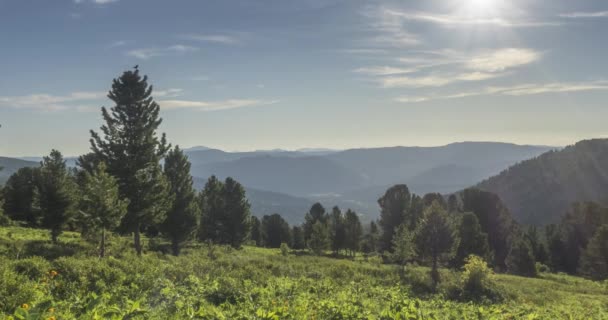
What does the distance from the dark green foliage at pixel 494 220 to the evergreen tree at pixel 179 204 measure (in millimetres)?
58496

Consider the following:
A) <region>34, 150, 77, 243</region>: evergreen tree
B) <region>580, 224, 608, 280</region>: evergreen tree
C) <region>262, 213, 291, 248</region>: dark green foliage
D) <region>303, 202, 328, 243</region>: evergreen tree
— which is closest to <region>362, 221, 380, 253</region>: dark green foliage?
<region>303, 202, 328, 243</region>: evergreen tree

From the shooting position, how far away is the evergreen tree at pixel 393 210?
7050 cm

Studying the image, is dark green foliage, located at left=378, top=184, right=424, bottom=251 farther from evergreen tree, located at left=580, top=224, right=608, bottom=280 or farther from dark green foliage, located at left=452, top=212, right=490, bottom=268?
evergreen tree, located at left=580, top=224, right=608, bottom=280

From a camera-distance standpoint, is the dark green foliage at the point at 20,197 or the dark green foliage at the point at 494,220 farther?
the dark green foliage at the point at 494,220

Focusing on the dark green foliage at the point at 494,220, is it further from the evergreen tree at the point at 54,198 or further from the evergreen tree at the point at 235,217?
the evergreen tree at the point at 54,198

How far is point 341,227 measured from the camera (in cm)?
7462

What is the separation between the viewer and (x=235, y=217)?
67.3 metres

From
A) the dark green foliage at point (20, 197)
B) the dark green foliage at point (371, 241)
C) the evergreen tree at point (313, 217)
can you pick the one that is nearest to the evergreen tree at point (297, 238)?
the evergreen tree at point (313, 217)

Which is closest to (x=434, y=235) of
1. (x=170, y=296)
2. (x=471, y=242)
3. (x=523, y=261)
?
(x=471, y=242)

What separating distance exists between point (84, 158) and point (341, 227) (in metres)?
49.1

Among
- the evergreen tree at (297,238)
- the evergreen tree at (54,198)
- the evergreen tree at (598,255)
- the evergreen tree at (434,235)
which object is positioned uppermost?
the evergreen tree at (54,198)

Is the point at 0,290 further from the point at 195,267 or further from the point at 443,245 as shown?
the point at 443,245

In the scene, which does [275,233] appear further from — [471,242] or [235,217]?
[471,242]

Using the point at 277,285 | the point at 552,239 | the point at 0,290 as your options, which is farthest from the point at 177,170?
the point at 552,239
